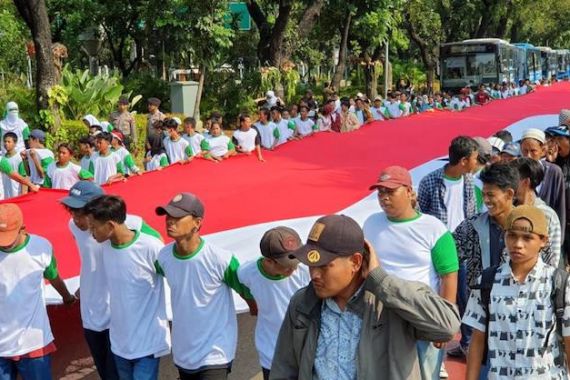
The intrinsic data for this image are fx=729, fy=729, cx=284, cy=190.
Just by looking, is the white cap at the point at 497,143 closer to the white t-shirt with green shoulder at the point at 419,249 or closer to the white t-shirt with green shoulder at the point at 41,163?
the white t-shirt with green shoulder at the point at 419,249

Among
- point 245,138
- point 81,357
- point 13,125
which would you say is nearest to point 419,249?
point 81,357

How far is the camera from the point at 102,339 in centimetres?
411

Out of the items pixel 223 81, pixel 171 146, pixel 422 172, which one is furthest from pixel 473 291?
pixel 223 81

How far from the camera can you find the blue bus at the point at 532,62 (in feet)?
107

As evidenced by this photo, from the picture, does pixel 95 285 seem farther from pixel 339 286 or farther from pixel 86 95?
pixel 86 95

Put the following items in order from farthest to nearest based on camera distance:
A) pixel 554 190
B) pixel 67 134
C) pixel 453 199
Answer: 1. pixel 67 134
2. pixel 554 190
3. pixel 453 199

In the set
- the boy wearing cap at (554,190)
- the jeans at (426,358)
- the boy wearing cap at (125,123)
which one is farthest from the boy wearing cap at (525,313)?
the boy wearing cap at (125,123)

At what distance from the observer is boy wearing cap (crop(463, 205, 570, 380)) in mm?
2779

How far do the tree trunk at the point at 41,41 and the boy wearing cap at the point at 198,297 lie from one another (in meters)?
10.4

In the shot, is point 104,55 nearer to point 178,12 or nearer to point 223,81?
point 223,81

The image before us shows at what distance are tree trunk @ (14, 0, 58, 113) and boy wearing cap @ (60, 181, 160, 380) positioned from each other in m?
9.65

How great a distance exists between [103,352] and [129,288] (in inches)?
24.8

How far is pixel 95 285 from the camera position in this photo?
13.1ft

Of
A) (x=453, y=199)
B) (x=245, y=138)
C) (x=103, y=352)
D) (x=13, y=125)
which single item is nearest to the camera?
(x=103, y=352)
